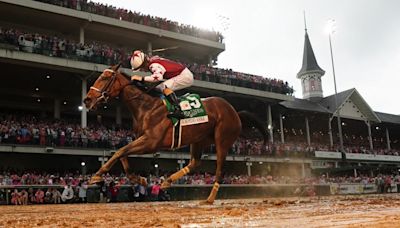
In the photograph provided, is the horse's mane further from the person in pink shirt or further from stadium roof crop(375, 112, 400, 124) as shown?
stadium roof crop(375, 112, 400, 124)

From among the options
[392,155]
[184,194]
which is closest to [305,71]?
[392,155]

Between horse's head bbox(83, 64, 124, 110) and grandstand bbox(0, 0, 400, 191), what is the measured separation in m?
16.7

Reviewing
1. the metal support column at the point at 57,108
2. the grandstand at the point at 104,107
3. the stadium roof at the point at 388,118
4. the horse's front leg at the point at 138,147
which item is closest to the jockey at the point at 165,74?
the horse's front leg at the point at 138,147

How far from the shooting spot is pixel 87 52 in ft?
93.8

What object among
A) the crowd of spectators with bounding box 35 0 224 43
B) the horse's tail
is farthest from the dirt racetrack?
the crowd of spectators with bounding box 35 0 224 43

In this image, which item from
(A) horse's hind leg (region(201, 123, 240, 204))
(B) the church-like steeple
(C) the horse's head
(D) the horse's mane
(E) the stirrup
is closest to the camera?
(C) the horse's head

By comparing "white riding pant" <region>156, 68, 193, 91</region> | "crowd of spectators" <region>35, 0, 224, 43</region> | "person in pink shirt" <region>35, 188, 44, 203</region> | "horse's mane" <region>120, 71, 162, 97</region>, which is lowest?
"person in pink shirt" <region>35, 188, 44, 203</region>

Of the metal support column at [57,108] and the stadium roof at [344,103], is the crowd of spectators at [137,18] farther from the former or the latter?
the stadium roof at [344,103]

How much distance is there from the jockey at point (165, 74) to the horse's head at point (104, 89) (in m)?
0.35

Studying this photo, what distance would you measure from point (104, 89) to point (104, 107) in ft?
98.2

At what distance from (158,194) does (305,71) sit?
176ft

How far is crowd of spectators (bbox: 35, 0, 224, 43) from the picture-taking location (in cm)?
3093

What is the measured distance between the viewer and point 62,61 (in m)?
27.4

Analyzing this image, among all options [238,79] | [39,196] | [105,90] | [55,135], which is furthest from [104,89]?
[238,79]
